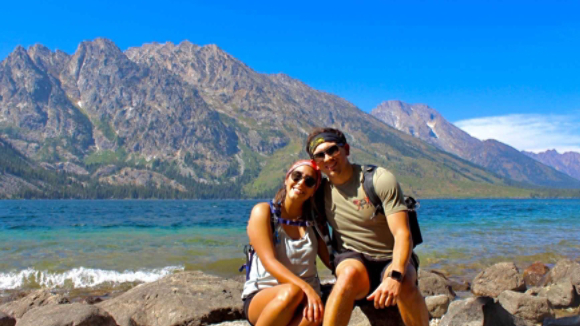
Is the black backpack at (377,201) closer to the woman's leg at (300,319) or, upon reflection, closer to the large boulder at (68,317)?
the woman's leg at (300,319)

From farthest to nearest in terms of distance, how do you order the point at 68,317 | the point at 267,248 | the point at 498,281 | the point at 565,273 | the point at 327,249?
the point at 565,273 → the point at 498,281 → the point at 68,317 → the point at 327,249 → the point at 267,248

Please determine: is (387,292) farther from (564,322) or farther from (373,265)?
(564,322)

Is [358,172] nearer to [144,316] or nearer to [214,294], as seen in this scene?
[214,294]

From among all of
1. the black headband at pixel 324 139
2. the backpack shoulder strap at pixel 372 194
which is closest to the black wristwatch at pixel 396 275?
the backpack shoulder strap at pixel 372 194

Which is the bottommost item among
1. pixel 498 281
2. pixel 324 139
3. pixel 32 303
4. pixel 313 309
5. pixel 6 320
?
pixel 498 281

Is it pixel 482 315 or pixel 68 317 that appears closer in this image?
pixel 68 317

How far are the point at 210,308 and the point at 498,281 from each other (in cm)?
990

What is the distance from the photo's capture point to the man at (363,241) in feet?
16.5

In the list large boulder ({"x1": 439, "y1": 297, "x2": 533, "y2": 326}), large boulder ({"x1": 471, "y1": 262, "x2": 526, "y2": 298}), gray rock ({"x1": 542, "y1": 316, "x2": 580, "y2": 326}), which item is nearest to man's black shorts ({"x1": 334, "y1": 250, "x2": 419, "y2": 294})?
large boulder ({"x1": 439, "y1": 297, "x2": 533, "y2": 326})

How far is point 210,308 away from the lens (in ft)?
29.1

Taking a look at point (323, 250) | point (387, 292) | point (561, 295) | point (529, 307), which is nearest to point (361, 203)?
point (323, 250)

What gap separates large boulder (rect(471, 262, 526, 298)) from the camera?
1425cm

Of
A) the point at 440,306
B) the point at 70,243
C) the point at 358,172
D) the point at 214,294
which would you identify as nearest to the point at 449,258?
the point at 440,306

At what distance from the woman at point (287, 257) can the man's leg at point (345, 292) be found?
6.4 inches
